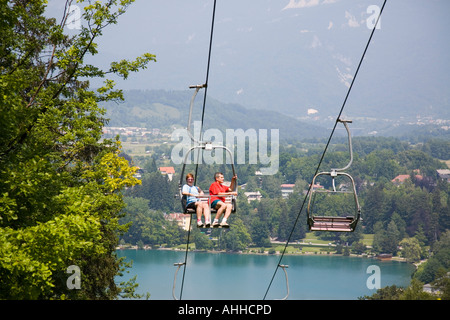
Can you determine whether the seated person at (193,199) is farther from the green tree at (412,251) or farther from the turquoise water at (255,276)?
the green tree at (412,251)

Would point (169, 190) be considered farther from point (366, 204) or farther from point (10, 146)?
point (10, 146)

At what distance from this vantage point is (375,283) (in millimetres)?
103875

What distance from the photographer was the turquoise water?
91562 mm

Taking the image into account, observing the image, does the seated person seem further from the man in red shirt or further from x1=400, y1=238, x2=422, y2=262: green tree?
x1=400, y1=238, x2=422, y2=262: green tree

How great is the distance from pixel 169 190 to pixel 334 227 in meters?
148

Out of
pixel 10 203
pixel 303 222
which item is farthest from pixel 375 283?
pixel 10 203

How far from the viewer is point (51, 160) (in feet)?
67.1

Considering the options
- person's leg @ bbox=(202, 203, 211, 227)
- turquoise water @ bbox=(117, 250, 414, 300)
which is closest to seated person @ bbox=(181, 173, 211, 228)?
person's leg @ bbox=(202, 203, 211, 227)

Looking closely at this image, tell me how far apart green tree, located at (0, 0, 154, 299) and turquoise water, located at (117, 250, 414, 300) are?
199 ft

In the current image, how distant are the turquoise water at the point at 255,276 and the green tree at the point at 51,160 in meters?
60.6

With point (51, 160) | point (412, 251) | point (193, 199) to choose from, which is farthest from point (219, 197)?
point (412, 251)

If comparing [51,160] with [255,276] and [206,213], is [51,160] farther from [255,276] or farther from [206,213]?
[255,276]

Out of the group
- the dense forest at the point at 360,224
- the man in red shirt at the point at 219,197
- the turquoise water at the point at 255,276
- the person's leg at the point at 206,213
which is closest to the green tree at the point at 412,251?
the dense forest at the point at 360,224

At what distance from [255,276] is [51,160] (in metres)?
86.2
